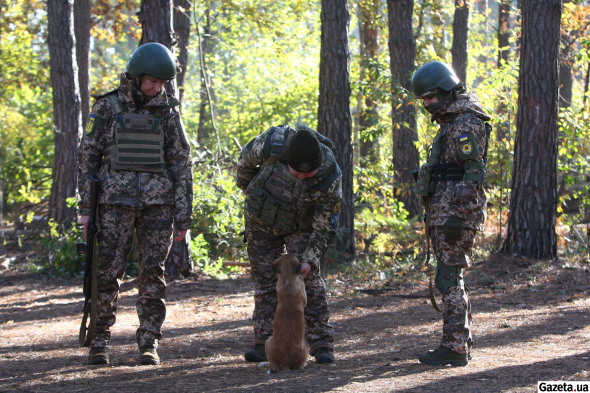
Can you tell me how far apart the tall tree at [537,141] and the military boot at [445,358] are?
216 inches

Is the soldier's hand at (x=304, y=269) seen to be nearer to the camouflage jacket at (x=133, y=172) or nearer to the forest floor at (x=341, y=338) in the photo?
the forest floor at (x=341, y=338)

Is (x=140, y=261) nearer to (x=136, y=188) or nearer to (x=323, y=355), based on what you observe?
(x=136, y=188)

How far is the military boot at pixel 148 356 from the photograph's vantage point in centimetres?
454

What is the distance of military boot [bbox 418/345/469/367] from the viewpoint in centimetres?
438

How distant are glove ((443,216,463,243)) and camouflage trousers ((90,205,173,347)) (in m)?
2.32

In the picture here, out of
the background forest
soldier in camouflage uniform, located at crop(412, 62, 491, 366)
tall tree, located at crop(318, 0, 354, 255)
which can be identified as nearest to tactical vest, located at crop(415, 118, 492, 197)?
soldier in camouflage uniform, located at crop(412, 62, 491, 366)

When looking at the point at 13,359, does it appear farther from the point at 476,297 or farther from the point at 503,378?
the point at 476,297

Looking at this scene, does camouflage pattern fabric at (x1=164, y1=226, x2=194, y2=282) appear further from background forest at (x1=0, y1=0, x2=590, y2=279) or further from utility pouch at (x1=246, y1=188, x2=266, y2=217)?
utility pouch at (x1=246, y1=188, x2=266, y2=217)

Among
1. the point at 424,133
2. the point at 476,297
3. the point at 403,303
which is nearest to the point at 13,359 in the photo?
the point at 403,303

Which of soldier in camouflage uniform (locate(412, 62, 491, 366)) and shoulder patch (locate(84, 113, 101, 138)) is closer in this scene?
soldier in camouflage uniform (locate(412, 62, 491, 366))

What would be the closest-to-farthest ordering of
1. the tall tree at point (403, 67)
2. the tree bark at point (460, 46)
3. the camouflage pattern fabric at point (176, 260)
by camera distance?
the camouflage pattern fabric at point (176, 260) → the tall tree at point (403, 67) → the tree bark at point (460, 46)

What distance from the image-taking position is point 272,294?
4.69 metres

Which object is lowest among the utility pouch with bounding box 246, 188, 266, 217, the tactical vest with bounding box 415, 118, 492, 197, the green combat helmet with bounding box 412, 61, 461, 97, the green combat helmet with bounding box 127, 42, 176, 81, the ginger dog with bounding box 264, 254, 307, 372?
the ginger dog with bounding box 264, 254, 307, 372

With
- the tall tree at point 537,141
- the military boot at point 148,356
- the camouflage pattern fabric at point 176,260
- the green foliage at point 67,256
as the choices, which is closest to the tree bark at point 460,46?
the tall tree at point 537,141
